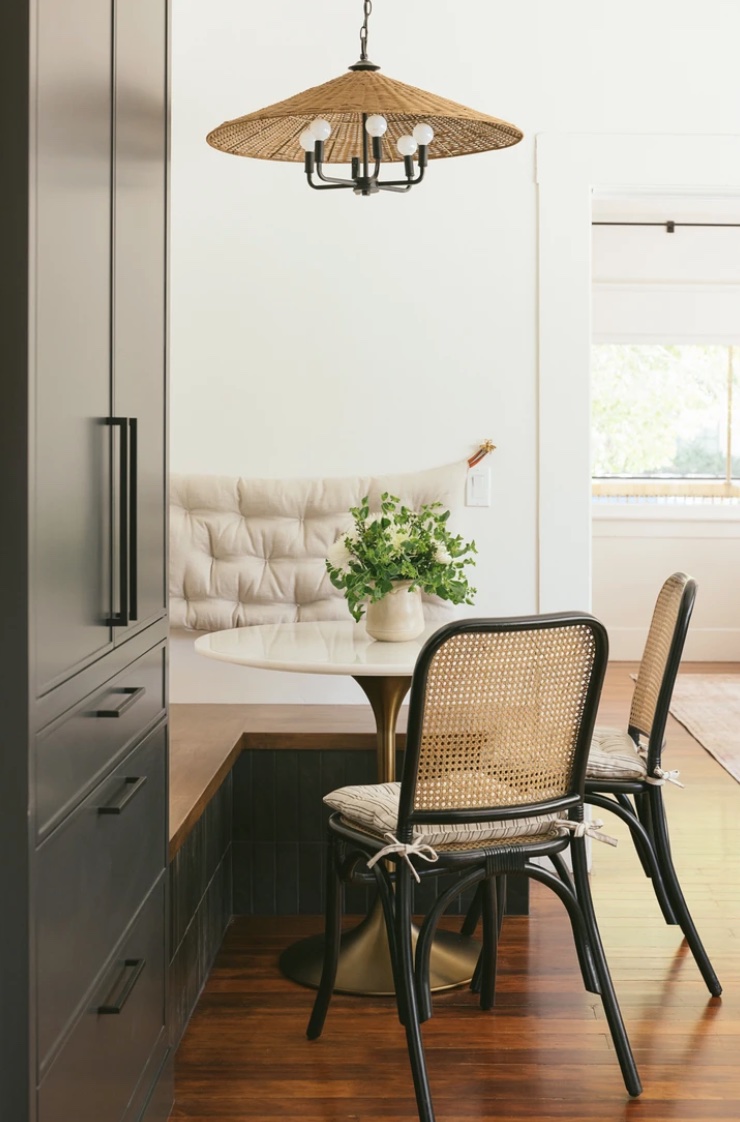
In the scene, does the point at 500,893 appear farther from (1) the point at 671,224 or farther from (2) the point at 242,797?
(1) the point at 671,224

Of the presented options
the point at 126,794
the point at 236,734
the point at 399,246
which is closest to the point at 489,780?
the point at 126,794

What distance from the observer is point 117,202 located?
1.87 m

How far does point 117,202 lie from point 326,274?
2029 millimetres

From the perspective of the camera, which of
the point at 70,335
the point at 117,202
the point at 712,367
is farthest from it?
the point at 712,367

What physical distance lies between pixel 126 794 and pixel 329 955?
36.3 inches

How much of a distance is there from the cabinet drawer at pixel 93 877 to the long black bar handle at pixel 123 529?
238 millimetres

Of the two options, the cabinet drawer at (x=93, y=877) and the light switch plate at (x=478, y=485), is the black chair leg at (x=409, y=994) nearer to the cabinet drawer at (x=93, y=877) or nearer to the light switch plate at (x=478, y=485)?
the cabinet drawer at (x=93, y=877)

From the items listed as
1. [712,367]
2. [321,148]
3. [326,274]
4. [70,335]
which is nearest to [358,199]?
[326,274]

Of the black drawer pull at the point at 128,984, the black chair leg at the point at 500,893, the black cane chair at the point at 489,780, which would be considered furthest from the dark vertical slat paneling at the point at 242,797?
the black drawer pull at the point at 128,984

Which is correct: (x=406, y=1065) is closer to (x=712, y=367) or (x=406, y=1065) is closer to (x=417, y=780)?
(x=417, y=780)

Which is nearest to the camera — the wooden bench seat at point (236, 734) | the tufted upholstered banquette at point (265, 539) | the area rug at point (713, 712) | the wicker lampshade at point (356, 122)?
the wicker lampshade at point (356, 122)

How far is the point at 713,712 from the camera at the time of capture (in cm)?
628

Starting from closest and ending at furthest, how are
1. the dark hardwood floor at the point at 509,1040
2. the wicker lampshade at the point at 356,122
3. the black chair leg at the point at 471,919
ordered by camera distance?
the dark hardwood floor at the point at 509,1040 → the wicker lampshade at the point at 356,122 → the black chair leg at the point at 471,919

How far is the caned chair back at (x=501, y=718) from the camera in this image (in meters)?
2.23
